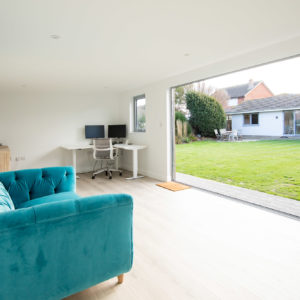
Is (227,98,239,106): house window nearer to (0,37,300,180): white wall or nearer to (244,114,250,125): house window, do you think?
(244,114,250,125): house window

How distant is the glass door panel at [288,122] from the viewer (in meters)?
5.13

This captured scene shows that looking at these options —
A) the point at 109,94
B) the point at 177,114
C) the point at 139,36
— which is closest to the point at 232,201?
the point at 139,36

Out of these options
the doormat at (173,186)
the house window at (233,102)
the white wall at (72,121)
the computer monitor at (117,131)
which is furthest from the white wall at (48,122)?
the house window at (233,102)

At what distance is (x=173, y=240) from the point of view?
2662 millimetres

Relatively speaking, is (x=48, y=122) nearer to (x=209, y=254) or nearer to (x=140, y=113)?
(x=140, y=113)

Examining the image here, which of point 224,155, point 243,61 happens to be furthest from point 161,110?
point 224,155

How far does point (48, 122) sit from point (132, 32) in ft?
14.5

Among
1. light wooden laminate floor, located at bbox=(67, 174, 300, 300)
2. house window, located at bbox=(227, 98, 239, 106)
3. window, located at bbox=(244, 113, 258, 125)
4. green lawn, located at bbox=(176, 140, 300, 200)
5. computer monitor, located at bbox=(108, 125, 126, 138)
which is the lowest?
light wooden laminate floor, located at bbox=(67, 174, 300, 300)

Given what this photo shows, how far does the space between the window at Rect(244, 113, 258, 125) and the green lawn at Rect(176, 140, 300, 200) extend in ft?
2.27

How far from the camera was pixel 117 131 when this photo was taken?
6828 mm

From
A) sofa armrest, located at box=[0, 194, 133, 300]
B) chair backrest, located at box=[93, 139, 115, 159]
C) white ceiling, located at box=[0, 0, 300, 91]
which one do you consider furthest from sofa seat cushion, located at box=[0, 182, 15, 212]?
chair backrest, located at box=[93, 139, 115, 159]

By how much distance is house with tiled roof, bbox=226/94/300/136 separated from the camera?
5.22 metres

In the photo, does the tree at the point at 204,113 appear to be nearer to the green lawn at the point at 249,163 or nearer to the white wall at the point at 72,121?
the green lawn at the point at 249,163

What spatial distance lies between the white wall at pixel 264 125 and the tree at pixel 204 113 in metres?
0.76
